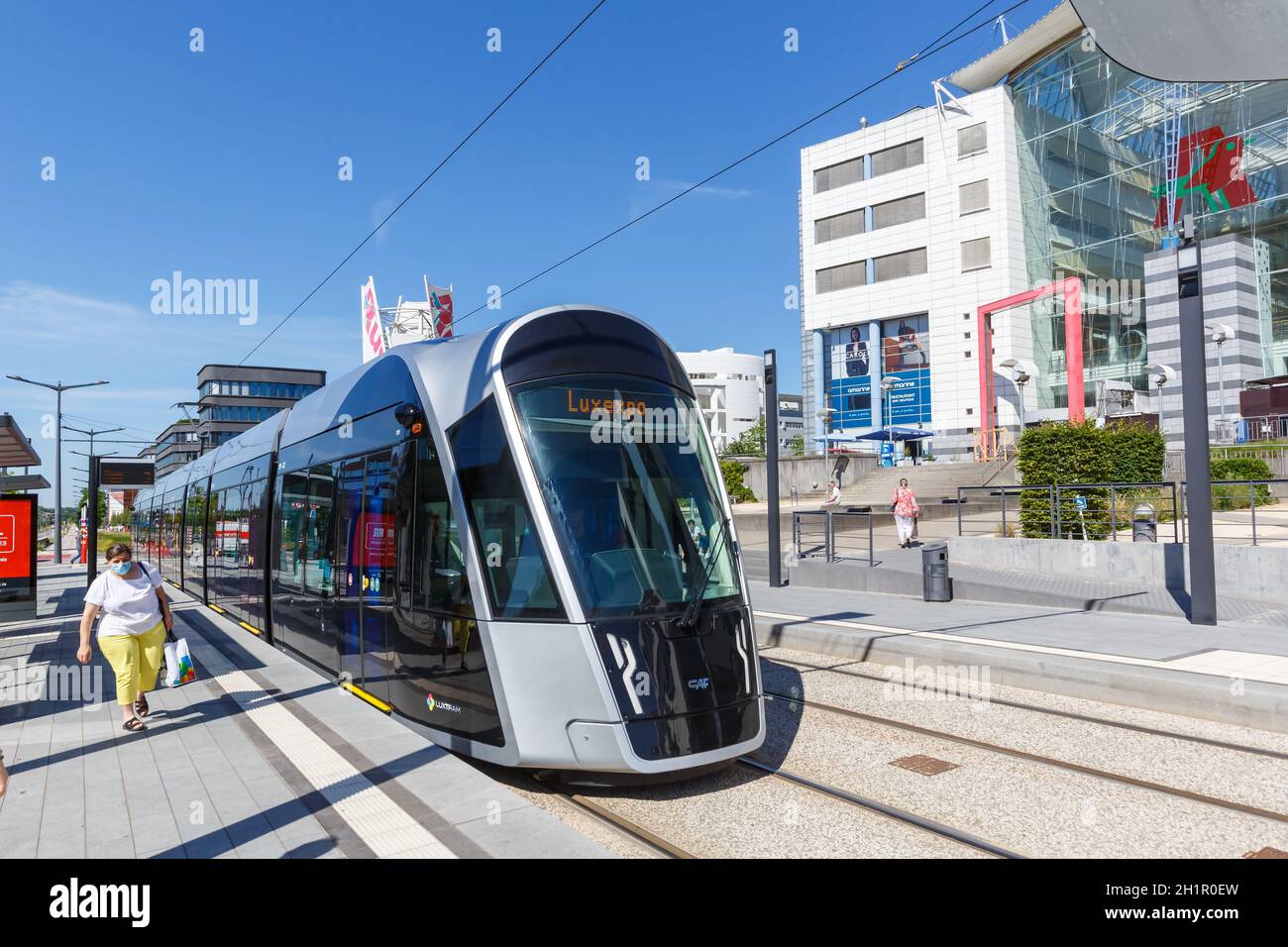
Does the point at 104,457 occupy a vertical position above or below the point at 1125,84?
below

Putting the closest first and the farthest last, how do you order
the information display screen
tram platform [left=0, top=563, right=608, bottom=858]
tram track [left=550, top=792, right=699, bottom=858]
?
tram platform [left=0, top=563, right=608, bottom=858], tram track [left=550, top=792, right=699, bottom=858], the information display screen

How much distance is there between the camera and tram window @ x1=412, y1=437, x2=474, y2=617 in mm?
6297

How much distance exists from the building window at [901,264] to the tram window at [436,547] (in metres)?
54.1

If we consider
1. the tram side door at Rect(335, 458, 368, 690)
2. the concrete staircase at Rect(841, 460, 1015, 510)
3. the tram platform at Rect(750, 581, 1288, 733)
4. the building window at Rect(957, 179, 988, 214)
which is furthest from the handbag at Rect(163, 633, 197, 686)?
the building window at Rect(957, 179, 988, 214)

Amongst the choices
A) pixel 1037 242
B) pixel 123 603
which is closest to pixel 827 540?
pixel 123 603

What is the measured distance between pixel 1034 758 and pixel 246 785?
5.46 meters

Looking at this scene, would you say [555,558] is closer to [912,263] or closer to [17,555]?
[17,555]

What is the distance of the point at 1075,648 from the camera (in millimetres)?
10047

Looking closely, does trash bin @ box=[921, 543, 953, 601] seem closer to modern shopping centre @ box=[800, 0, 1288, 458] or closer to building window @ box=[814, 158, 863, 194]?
modern shopping centre @ box=[800, 0, 1288, 458]

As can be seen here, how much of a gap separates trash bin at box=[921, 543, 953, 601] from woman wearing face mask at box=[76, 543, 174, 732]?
11285mm

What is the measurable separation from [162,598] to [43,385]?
4142cm
